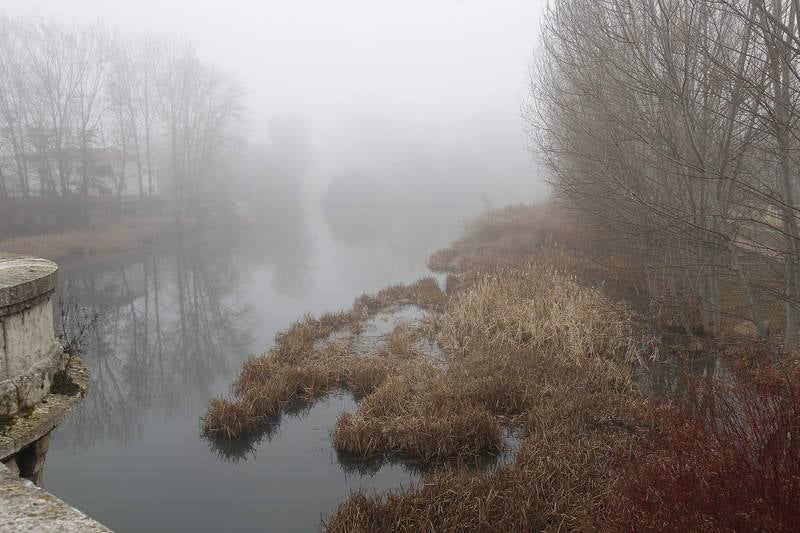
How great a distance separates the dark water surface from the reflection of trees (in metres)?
0.04

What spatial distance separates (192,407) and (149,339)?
490cm

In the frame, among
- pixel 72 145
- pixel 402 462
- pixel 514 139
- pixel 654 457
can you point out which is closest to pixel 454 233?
pixel 72 145

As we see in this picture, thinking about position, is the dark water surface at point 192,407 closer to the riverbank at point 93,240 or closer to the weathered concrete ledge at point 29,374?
the riverbank at point 93,240

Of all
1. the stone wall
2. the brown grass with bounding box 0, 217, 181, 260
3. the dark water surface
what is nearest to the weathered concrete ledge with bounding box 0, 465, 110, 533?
the stone wall

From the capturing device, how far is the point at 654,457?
4125 mm

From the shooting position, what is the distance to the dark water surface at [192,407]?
20.0 ft

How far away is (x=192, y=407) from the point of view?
887cm

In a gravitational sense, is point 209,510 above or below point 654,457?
below

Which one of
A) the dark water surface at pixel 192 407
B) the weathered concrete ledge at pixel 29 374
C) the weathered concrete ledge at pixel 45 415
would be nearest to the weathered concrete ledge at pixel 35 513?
the weathered concrete ledge at pixel 29 374

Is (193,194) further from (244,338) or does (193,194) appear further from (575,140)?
(575,140)

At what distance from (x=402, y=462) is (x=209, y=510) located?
2.19 m

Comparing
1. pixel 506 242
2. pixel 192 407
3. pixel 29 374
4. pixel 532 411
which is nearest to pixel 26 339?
pixel 29 374

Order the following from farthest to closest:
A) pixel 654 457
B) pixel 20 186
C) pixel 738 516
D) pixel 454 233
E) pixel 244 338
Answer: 1. pixel 454 233
2. pixel 20 186
3. pixel 244 338
4. pixel 654 457
5. pixel 738 516

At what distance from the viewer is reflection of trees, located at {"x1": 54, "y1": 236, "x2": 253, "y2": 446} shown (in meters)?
8.98
